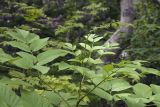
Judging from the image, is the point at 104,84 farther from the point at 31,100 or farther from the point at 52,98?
the point at 31,100

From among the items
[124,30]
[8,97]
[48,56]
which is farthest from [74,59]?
[124,30]

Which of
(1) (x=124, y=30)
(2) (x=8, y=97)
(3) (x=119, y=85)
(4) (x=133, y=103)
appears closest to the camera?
(2) (x=8, y=97)

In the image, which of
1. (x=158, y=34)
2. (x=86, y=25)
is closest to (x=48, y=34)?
(x=86, y=25)

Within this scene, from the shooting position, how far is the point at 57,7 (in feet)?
28.7

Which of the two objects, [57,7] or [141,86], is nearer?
[141,86]

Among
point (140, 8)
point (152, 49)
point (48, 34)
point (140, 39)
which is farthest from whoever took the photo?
point (48, 34)

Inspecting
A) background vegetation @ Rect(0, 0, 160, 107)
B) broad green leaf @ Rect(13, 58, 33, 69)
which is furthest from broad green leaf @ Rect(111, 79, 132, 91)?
broad green leaf @ Rect(13, 58, 33, 69)

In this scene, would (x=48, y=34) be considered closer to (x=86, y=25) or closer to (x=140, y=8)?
(x=86, y=25)

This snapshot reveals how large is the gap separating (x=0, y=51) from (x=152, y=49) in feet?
12.2

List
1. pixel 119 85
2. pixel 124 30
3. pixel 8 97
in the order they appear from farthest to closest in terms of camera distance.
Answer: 1. pixel 124 30
2. pixel 119 85
3. pixel 8 97

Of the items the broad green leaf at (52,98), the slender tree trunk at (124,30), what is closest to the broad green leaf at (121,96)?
the broad green leaf at (52,98)

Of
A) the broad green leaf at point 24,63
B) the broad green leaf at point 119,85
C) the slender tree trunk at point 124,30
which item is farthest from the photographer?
the slender tree trunk at point 124,30

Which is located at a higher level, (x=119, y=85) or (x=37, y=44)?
(x=37, y=44)

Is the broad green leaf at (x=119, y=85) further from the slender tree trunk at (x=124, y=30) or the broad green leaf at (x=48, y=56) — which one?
the slender tree trunk at (x=124, y=30)
